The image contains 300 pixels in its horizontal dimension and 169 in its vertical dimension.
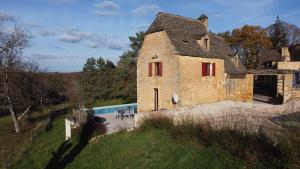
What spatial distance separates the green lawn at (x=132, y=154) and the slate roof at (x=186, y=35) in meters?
8.89

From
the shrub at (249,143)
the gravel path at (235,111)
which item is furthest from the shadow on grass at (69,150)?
the shrub at (249,143)

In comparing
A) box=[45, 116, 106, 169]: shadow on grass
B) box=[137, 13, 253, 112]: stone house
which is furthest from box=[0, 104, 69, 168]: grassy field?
box=[137, 13, 253, 112]: stone house

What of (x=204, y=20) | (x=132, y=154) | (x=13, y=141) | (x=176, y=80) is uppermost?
(x=204, y=20)

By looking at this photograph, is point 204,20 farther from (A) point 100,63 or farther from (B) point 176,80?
(A) point 100,63

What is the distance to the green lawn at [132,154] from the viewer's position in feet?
24.6

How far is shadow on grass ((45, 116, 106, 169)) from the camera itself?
11.6 metres

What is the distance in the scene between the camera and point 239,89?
76.1ft

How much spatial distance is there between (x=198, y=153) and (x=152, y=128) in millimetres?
4210

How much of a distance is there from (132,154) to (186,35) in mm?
13113

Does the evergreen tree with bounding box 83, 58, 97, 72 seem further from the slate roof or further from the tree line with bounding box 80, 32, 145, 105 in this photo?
the slate roof

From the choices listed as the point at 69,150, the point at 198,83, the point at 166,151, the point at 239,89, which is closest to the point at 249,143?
the point at 166,151

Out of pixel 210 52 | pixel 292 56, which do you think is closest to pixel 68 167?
pixel 210 52

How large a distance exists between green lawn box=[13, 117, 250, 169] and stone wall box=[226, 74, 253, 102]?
13.3m

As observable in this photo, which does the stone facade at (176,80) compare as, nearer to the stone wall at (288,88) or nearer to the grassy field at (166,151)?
the stone wall at (288,88)
